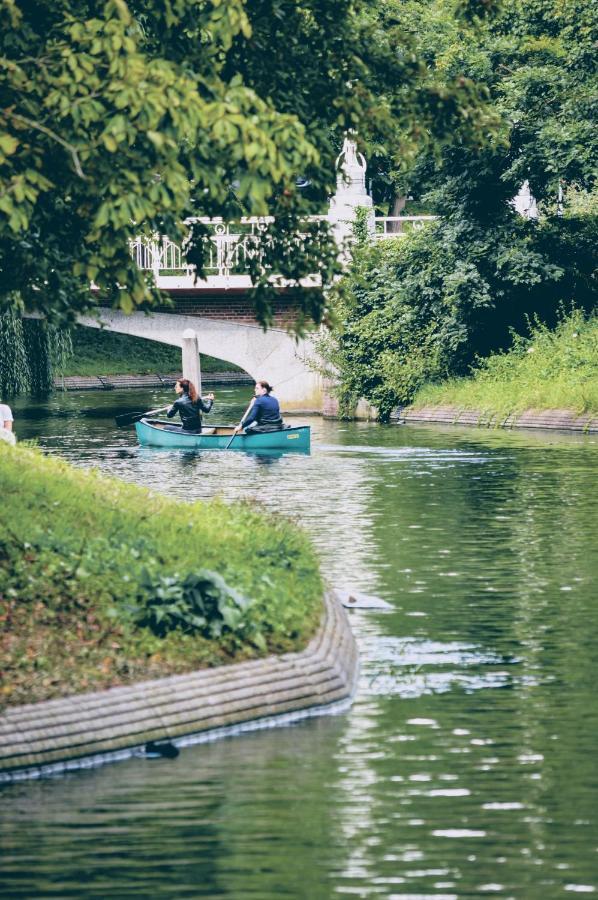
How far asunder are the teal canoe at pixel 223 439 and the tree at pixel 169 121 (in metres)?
18.8

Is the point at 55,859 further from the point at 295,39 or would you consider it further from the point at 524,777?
the point at 295,39

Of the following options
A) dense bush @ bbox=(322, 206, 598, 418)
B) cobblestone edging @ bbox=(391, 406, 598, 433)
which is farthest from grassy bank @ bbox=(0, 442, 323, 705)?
dense bush @ bbox=(322, 206, 598, 418)

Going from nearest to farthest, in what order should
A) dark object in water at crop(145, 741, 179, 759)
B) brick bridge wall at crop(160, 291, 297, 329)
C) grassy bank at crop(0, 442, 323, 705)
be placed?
dark object in water at crop(145, 741, 179, 759)
grassy bank at crop(0, 442, 323, 705)
brick bridge wall at crop(160, 291, 297, 329)

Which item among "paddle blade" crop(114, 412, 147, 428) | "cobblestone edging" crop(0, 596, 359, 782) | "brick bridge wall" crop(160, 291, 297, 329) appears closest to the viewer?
"cobblestone edging" crop(0, 596, 359, 782)

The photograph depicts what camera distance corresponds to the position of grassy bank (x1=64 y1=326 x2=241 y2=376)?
69562 millimetres

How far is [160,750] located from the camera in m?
11.9

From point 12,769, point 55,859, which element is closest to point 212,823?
point 55,859

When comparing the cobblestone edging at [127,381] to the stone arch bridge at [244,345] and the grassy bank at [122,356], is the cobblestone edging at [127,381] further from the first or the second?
the stone arch bridge at [244,345]

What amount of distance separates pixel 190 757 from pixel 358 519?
41.8ft

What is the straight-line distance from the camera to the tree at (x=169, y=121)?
12.2 meters

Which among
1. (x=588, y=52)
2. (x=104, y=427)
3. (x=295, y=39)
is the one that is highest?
(x=588, y=52)

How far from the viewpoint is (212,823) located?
10141 mm

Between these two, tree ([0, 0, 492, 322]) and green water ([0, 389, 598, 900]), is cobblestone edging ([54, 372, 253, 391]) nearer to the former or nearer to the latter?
green water ([0, 389, 598, 900])

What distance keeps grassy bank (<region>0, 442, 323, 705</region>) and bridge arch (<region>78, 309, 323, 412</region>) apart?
1271 inches
